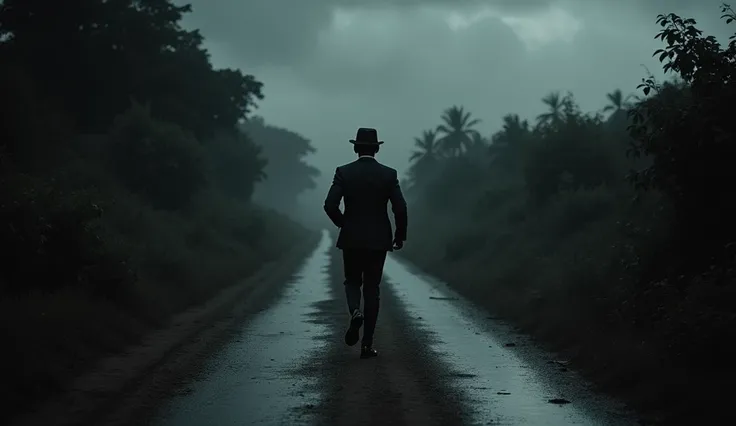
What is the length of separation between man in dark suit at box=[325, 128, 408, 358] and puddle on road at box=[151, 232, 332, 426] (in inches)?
32.1

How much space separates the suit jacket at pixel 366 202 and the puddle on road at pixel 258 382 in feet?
4.94

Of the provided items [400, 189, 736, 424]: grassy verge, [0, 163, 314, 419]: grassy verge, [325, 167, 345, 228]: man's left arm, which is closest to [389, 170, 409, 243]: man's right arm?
[325, 167, 345, 228]: man's left arm

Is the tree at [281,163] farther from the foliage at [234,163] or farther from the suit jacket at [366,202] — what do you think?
the suit jacket at [366,202]

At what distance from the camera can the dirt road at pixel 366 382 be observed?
263 inches

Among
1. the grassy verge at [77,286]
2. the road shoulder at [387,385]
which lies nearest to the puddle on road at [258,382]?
the road shoulder at [387,385]

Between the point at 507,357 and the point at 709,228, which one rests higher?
the point at 709,228

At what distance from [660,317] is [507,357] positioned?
5.83 feet

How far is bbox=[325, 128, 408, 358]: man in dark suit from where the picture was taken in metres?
9.55

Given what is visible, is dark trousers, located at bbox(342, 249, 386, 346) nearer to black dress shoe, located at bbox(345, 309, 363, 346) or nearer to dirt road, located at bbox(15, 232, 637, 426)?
black dress shoe, located at bbox(345, 309, 363, 346)

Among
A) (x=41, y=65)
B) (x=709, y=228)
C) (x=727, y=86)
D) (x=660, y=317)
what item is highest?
(x=41, y=65)

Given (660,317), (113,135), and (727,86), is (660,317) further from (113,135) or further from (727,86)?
(113,135)

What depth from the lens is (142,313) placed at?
42.9 ft

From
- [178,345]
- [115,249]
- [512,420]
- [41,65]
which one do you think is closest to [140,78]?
[41,65]

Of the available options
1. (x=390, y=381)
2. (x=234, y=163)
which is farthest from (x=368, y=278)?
(x=234, y=163)
